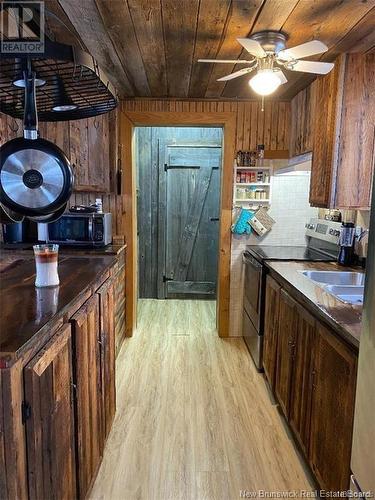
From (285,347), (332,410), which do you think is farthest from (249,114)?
(332,410)

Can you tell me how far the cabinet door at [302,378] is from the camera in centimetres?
182

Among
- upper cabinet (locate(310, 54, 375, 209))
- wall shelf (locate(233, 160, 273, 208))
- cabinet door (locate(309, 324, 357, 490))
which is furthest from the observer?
wall shelf (locate(233, 160, 273, 208))

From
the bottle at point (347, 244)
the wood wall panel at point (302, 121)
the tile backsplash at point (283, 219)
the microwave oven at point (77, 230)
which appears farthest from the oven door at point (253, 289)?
the microwave oven at point (77, 230)

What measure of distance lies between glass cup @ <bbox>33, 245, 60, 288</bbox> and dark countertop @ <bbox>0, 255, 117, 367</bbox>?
1.6 inches

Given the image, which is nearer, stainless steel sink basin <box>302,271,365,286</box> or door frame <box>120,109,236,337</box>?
stainless steel sink basin <box>302,271,365,286</box>

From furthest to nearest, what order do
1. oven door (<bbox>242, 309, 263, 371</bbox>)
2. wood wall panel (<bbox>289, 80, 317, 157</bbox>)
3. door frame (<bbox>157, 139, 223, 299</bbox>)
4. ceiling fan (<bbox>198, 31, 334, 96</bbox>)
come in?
door frame (<bbox>157, 139, 223, 299</bbox>), oven door (<bbox>242, 309, 263, 371</bbox>), wood wall panel (<bbox>289, 80, 317, 157</bbox>), ceiling fan (<bbox>198, 31, 334, 96</bbox>)

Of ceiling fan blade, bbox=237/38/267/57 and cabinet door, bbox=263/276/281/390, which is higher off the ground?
ceiling fan blade, bbox=237/38/267/57

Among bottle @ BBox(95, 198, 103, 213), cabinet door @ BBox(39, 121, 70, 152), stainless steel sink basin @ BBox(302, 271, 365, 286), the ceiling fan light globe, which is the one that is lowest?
stainless steel sink basin @ BBox(302, 271, 365, 286)

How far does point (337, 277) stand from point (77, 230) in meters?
2.08

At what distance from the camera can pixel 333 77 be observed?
91.7 inches

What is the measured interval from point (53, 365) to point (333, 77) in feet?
7.74

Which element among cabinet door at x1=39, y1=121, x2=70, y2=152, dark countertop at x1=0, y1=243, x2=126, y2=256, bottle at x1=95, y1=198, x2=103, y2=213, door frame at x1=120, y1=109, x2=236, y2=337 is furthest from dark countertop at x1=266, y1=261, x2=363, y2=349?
cabinet door at x1=39, y1=121, x2=70, y2=152

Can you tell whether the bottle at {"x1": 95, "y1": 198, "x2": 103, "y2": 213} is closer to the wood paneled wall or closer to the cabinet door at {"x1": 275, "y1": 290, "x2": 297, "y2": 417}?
the wood paneled wall

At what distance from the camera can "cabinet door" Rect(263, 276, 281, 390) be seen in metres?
2.48
